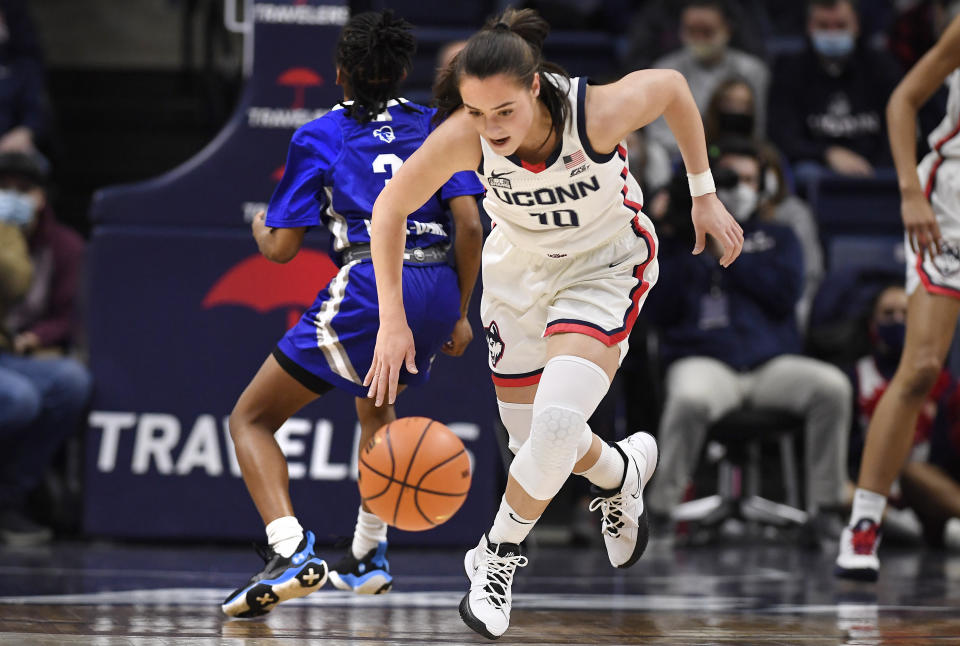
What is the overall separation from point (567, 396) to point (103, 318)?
324 cm

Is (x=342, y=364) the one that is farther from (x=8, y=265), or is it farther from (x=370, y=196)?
(x=8, y=265)

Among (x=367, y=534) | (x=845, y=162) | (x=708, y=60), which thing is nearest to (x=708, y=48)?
(x=708, y=60)

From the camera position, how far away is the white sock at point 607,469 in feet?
13.8

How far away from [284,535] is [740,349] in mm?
3386

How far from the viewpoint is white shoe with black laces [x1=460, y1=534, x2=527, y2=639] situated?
364 cm

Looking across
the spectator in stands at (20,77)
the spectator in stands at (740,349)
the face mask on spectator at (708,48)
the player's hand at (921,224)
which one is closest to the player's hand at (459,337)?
the player's hand at (921,224)

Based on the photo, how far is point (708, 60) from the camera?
8570mm

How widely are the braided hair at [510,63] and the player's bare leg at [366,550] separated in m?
1.17

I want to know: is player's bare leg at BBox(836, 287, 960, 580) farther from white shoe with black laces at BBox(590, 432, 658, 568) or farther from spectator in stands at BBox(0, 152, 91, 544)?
spectator in stands at BBox(0, 152, 91, 544)

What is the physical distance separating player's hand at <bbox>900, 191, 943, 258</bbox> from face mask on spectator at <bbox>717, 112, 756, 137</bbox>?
2503 millimetres

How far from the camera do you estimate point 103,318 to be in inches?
247

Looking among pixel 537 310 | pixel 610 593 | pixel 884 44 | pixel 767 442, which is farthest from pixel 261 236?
pixel 884 44

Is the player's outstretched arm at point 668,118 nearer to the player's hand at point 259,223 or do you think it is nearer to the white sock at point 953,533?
the player's hand at point 259,223

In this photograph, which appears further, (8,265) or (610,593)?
(8,265)
